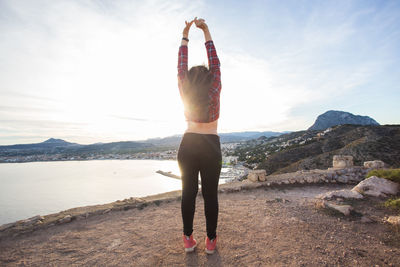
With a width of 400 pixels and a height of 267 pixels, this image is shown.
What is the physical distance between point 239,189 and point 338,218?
292cm

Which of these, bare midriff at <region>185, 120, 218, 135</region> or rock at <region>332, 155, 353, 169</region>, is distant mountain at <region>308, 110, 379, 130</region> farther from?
bare midriff at <region>185, 120, 218, 135</region>

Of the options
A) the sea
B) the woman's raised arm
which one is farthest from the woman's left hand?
the sea

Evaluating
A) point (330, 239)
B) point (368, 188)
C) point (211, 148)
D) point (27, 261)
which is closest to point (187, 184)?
point (211, 148)

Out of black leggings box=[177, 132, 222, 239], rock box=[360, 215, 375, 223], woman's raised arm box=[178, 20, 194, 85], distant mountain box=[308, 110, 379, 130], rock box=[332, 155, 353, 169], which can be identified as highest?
distant mountain box=[308, 110, 379, 130]

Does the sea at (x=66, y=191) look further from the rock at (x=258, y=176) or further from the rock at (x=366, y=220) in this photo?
the rock at (x=366, y=220)

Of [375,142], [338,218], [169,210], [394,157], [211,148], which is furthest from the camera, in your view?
[375,142]

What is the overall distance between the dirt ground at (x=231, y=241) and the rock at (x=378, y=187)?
719 mm

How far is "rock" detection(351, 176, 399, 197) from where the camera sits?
13.4 ft

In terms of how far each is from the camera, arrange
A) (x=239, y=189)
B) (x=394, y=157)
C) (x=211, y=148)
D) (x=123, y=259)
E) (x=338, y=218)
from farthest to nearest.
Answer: (x=394, y=157) → (x=239, y=189) → (x=338, y=218) → (x=123, y=259) → (x=211, y=148)

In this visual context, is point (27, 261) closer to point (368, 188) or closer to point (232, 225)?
point (232, 225)

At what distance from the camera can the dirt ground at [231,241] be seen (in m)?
1.95

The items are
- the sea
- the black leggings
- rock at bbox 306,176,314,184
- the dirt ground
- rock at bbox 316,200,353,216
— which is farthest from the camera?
the sea

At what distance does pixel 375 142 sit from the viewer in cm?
1526

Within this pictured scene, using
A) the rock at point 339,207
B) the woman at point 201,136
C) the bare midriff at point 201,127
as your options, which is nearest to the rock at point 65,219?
the woman at point 201,136
